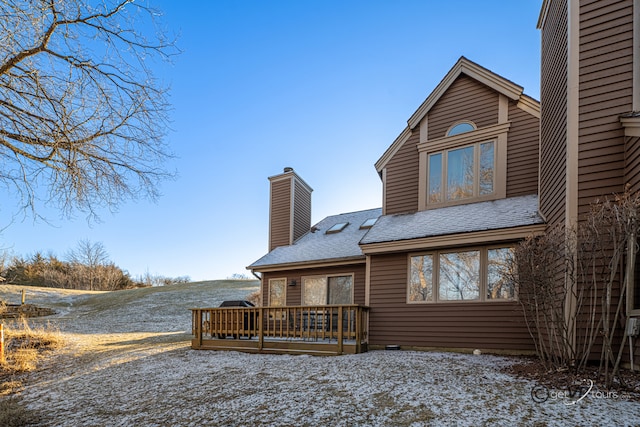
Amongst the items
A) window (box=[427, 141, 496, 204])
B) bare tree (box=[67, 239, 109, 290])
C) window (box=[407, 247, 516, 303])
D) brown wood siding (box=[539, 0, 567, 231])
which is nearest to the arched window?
window (box=[427, 141, 496, 204])

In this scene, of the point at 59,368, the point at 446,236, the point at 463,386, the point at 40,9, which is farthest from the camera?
the point at 59,368

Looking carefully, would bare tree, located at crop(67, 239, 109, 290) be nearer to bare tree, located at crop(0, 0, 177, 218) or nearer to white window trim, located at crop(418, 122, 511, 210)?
bare tree, located at crop(0, 0, 177, 218)

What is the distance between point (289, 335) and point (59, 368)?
5167 mm

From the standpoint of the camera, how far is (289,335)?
28.2 feet

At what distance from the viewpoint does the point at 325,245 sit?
459 inches

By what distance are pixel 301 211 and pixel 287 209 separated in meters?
0.64

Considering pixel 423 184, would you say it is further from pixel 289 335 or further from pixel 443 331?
pixel 289 335

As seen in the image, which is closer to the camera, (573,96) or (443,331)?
(573,96)

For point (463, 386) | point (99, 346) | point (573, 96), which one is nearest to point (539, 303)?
point (463, 386)

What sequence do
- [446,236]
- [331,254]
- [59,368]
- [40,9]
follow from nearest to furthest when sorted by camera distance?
[40,9] → [446,236] → [59,368] → [331,254]

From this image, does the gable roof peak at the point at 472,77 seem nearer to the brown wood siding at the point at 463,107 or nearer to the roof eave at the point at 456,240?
the brown wood siding at the point at 463,107

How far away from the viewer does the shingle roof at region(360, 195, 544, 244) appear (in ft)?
24.0

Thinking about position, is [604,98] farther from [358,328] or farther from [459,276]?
[358,328]

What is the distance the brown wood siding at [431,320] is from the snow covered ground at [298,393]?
0.64m
